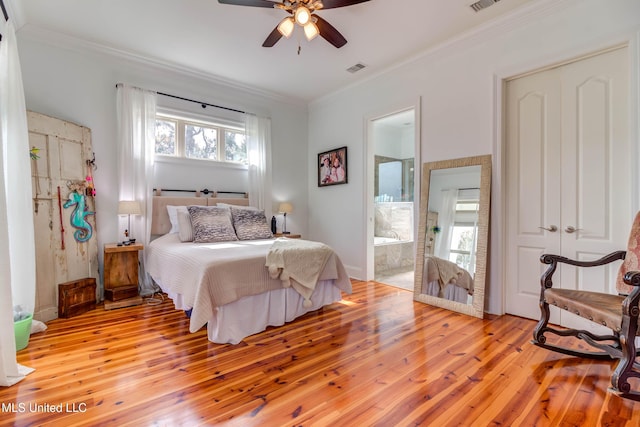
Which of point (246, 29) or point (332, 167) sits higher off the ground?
point (246, 29)

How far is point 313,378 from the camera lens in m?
1.91

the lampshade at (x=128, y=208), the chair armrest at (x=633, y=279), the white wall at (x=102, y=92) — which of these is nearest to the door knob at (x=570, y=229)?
the chair armrest at (x=633, y=279)

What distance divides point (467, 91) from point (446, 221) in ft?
4.61

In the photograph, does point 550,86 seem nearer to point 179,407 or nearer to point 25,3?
point 179,407

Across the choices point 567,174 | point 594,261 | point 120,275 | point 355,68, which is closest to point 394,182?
point 355,68

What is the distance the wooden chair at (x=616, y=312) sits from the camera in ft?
5.48

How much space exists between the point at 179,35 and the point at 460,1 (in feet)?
9.01

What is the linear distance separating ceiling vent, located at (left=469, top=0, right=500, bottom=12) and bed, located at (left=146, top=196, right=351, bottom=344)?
2615mm

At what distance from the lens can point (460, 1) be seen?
2664 millimetres

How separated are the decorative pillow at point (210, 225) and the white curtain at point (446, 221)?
92.2 inches

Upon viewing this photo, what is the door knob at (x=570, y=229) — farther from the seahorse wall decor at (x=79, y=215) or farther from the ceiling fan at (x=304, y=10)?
the seahorse wall decor at (x=79, y=215)

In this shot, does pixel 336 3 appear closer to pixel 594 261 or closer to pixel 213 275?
pixel 213 275

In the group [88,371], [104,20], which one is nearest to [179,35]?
[104,20]

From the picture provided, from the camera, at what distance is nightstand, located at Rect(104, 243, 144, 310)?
10.7 ft
